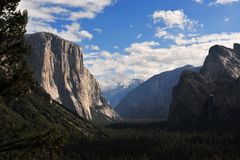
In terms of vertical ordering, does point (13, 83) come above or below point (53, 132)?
above

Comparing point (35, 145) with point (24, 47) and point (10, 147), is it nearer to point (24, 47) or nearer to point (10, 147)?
point (10, 147)

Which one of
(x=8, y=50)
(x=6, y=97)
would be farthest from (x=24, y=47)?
(x=6, y=97)

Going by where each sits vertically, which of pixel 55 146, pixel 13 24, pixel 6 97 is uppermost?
pixel 13 24

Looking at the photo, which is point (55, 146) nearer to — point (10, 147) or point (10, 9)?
point (10, 147)

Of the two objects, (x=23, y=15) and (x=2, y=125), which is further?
(x=23, y=15)

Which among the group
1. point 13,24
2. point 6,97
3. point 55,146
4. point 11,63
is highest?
point 13,24

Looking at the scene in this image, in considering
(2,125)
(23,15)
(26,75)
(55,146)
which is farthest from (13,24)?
(55,146)
